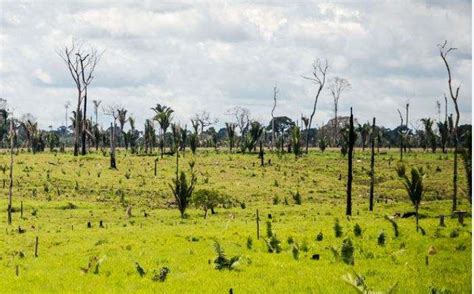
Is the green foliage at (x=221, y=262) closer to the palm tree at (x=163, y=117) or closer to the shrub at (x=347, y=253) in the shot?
the shrub at (x=347, y=253)

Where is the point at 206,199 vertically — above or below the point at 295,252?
above

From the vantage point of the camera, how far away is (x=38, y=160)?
57.2 meters

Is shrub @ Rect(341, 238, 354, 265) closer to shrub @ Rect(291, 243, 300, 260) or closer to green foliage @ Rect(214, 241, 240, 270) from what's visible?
shrub @ Rect(291, 243, 300, 260)

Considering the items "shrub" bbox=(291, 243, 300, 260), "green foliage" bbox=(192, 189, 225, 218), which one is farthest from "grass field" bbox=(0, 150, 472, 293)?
"green foliage" bbox=(192, 189, 225, 218)

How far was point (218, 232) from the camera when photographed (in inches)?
1124

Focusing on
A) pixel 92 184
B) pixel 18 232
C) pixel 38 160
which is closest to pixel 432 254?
pixel 18 232

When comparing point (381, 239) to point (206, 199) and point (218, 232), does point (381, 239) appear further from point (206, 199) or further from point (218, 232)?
point (206, 199)

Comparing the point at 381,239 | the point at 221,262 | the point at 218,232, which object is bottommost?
the point at 218,232

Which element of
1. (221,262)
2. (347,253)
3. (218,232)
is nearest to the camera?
(221,262)

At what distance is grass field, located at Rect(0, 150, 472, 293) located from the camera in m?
18.2

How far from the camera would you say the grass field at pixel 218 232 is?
18.2 m

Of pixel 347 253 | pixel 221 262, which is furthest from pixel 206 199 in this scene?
pixel 221 262

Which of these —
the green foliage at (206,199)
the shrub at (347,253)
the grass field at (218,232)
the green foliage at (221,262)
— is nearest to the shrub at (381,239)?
the grass field at (218,232)

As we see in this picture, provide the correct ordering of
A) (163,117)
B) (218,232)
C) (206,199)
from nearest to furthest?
(218,232) < (206,199) < (163,117)
